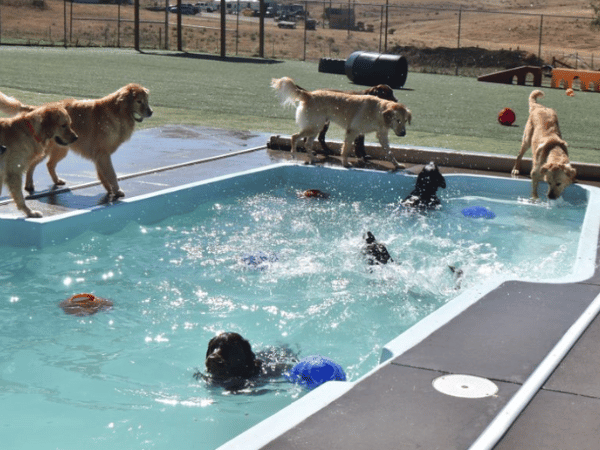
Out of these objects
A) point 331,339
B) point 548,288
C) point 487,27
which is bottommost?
point 331,339

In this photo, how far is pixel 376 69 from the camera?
25.5m

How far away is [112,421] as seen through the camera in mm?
4883

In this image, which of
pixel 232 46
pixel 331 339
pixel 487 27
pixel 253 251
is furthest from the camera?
pixel 487 27

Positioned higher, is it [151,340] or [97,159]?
[97,159]

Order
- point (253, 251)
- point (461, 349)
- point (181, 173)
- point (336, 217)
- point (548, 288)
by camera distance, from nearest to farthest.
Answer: point (461, 349), point (548, 288), point (253, 251), point (336, 217), point (181, 173)

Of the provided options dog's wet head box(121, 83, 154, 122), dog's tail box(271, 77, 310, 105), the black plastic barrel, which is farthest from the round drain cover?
the black plastic barrel

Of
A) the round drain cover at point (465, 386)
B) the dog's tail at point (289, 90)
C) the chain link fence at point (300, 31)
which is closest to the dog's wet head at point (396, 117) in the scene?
the dog's tail at point (289, 90)

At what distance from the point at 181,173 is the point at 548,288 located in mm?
6187

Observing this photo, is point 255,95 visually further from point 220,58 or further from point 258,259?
point 220,58

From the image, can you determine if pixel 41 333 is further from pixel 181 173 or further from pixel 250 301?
pixel 181 173

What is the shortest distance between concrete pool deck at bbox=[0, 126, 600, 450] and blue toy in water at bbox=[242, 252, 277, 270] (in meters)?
2.75

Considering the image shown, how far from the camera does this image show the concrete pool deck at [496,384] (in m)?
3.50

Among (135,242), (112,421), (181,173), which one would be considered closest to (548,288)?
(112,421)

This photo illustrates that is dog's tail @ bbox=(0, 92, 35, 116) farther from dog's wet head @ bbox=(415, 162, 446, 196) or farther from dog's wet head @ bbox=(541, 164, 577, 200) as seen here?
dog's wet head @ bbox=(541, 164, 577, 200)
